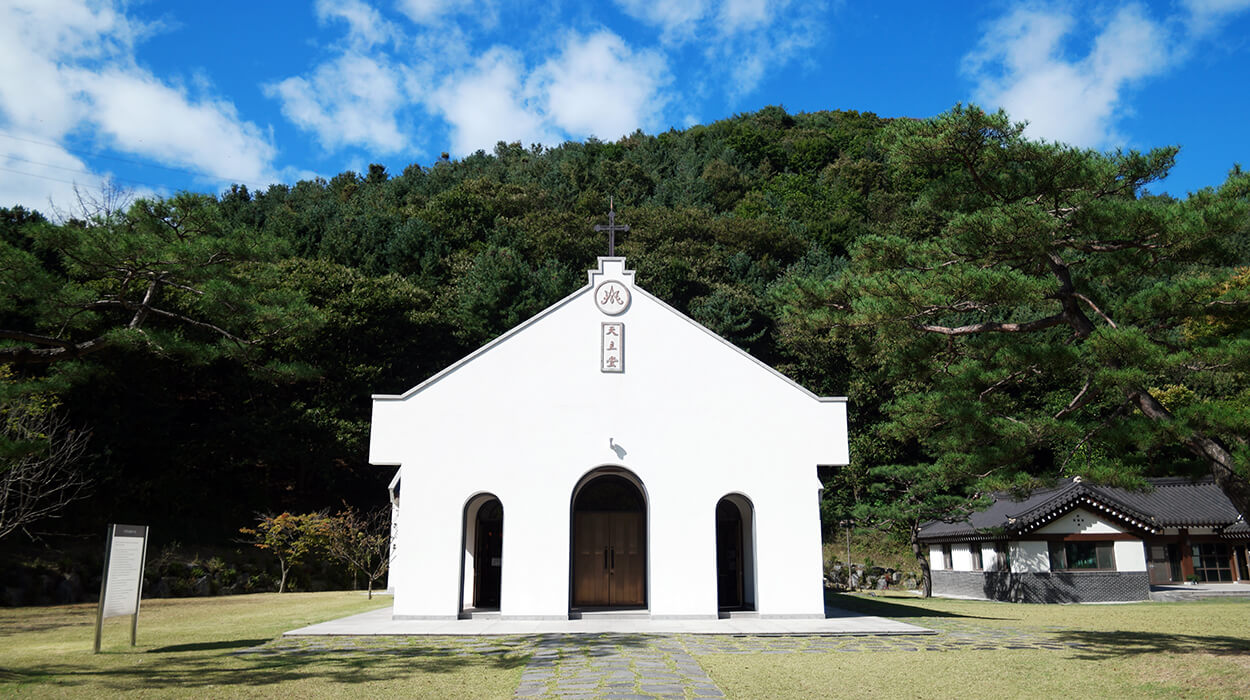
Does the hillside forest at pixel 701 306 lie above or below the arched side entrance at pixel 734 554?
above

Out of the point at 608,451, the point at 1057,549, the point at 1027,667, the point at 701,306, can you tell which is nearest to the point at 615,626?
the point at 608,451

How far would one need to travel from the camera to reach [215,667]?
8.86m

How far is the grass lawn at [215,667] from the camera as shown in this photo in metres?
7.52

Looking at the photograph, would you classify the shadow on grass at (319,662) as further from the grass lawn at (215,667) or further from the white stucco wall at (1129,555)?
the white stucco wall at (1129,555)

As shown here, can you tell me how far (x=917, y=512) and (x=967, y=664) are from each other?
48.2 feet

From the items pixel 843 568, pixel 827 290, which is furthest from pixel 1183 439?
→ pixel 843 568

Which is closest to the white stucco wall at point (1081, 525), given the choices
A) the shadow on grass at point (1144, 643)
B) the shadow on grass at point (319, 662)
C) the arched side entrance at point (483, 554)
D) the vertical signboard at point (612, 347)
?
the shadow on grass at point (1144, 643)

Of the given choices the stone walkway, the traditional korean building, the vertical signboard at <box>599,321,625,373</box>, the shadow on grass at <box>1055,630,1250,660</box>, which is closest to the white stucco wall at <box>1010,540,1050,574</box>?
the traditional korean building

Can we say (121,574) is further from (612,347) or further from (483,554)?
(612,347)

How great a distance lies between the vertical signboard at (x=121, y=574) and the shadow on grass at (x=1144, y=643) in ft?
41.2

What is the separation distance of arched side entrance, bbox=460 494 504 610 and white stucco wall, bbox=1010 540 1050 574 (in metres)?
16.6

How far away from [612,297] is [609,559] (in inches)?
211

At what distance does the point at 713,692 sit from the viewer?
740 centimetres

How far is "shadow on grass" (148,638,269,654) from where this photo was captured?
407 inches
